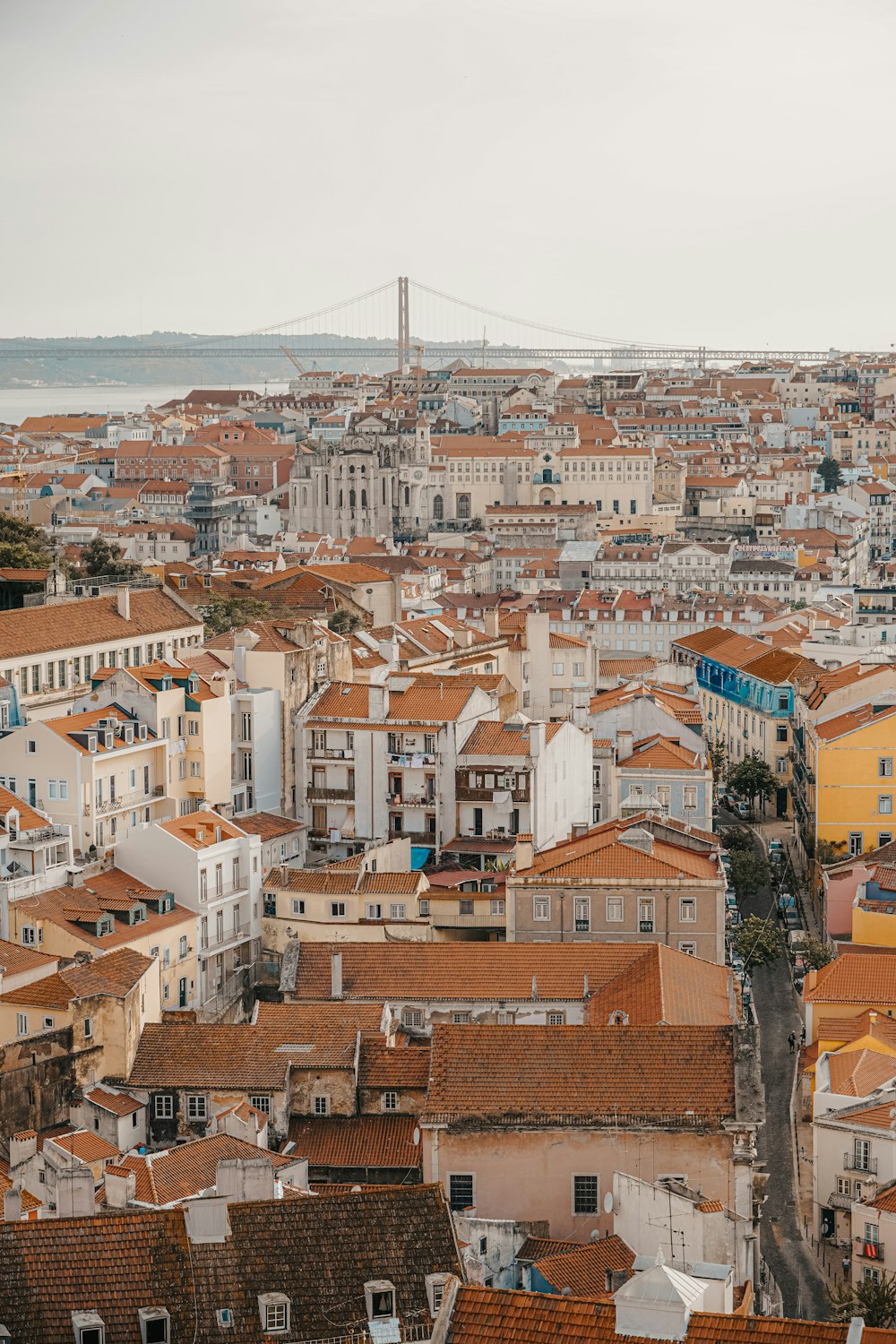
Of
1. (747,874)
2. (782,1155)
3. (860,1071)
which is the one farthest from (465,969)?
(747,874)

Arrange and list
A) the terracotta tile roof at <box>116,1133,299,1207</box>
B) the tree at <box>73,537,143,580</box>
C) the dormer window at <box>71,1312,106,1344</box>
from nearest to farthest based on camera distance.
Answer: the dormer window at <box>71,1312,106,1344</box> < the terracotta tile roof at <box>116,1133,299,1207</box> < the tree at <box>73,537,143,580</box>

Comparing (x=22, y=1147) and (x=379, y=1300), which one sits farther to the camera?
(x=22, y=1147)

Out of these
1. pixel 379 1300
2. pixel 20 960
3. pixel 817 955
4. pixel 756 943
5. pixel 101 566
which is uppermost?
pixel 101 566

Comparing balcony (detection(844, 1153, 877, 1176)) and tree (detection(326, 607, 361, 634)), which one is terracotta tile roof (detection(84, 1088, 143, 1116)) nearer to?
balcony (detection(844, 1153, 877, 1176))

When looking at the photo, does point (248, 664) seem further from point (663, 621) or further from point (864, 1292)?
point (663, 621)

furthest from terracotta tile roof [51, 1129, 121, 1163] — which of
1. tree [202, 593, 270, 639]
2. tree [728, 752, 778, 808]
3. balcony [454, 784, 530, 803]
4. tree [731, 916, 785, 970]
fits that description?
tree [202, 593, 270, 639]

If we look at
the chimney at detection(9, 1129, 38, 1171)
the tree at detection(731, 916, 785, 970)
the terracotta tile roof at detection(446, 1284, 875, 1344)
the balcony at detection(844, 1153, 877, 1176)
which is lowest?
the tree at detection(731, 916, 785, 970)

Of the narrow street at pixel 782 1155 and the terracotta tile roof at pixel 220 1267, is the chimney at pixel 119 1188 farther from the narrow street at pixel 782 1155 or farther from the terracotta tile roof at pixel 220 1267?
the narrow street at pixel 782 1155

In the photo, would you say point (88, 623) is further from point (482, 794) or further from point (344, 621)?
point (344, 621)
